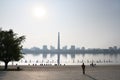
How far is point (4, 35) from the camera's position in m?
56.0

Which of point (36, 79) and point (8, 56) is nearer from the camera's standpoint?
point (36, 79)

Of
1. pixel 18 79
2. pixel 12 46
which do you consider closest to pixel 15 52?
pixel 12 46

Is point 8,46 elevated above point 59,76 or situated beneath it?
elevated above

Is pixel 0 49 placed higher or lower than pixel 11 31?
lower

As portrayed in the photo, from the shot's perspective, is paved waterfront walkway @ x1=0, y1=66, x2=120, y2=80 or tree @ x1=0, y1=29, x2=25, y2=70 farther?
tree @ x1=0, y1=29, x2=25, y2=70

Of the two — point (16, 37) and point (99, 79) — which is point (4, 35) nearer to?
point (16, 37)

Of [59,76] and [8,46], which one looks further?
[8,46]

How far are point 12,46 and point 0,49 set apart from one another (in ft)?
8.14

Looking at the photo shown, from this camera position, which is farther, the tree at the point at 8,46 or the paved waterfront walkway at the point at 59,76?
the tree at the point at 8,46

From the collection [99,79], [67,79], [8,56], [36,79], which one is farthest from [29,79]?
[8,56]

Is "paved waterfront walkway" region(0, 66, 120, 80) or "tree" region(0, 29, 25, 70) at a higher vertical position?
"tree" region(0, 29, 25, 70)

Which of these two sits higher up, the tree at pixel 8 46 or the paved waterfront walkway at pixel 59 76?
the tree at pixel 8 46

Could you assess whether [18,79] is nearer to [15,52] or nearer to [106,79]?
[106,79]

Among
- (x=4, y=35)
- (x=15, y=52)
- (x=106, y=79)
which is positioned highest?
(x=4, y=35)
